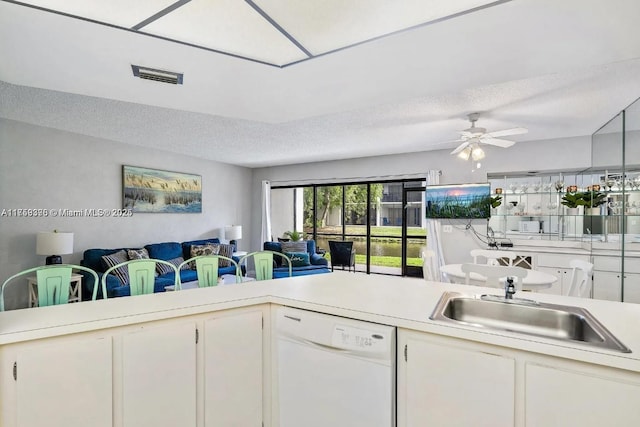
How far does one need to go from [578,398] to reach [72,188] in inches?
216

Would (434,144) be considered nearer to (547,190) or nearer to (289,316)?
(547,190)

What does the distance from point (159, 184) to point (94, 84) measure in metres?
4.10

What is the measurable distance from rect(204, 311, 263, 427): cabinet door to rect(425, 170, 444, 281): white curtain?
4.32 meters

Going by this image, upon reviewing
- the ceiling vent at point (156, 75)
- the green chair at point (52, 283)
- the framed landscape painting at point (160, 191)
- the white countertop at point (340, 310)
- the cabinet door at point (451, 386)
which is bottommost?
the cabinet door at point (451, 386)

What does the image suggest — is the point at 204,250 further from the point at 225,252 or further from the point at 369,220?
the point at 369,220

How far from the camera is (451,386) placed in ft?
4.35

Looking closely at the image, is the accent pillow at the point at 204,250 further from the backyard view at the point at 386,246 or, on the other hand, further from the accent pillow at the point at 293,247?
the backyard view at the point at 386,246

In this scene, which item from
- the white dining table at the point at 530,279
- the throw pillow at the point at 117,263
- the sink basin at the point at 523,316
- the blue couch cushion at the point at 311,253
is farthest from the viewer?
the blue couch cushion at the point at 311,253

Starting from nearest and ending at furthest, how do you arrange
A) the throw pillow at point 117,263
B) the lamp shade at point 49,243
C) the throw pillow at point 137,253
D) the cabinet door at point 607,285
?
the cabinet door at point 607,285 → the lamp shade at point 49,243 → the throw pillow at point 117,263 → the throw pillow at point 137,253

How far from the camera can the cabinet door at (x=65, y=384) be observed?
125 centimetres

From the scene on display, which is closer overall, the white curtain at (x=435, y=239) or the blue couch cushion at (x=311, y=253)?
the white curtain at (x=435, y=239)

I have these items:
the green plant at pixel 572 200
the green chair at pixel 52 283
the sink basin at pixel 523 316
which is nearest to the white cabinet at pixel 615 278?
the sink basin at pixel 523 316

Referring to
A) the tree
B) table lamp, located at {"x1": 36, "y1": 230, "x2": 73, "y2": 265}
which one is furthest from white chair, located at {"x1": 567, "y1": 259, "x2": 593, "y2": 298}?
table lamp, located at {"x1": 36, "y1": 230, "x2": 73, "y2": 265}

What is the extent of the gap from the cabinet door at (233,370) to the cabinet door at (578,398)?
1.24 meters
